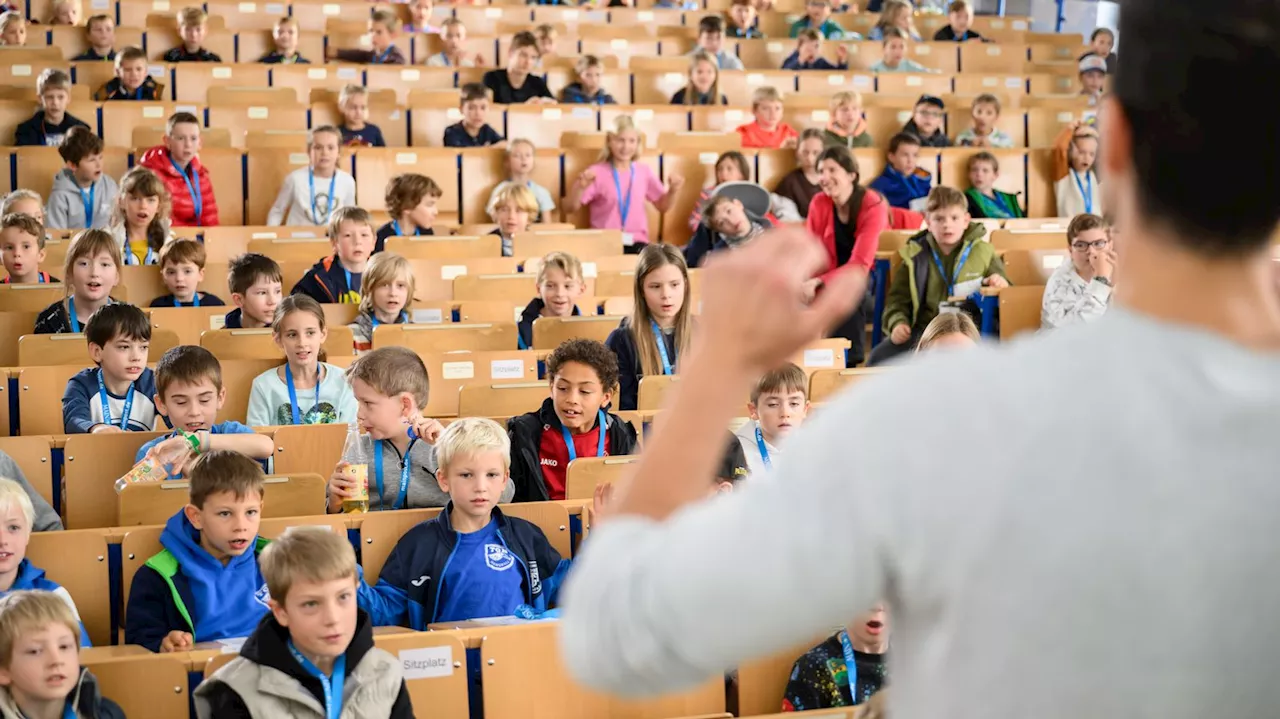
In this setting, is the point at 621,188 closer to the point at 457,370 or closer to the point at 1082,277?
the point at 1082,277

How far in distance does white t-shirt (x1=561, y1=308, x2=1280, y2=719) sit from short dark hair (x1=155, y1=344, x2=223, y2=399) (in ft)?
12.0

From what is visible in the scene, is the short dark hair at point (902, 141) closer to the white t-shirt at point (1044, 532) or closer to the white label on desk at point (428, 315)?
the white label on desk at point (428, 315)

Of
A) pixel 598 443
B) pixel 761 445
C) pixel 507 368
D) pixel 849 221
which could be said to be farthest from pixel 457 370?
pixel 849 221

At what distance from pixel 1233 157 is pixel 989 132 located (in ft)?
27.2

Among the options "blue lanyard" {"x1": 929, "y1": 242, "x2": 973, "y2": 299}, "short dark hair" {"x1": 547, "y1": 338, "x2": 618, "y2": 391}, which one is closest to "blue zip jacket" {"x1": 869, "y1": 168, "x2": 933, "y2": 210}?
"blue lanyard" {"x1": 929, "y1": 242, "x2": 973, "y2": 299}

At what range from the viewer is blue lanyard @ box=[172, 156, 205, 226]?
7.17 m

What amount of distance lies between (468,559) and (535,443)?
0.84 meters

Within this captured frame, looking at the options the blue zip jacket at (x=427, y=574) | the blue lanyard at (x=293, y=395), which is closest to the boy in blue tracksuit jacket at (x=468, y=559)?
the blue zip jacket at (x=427, y=574)

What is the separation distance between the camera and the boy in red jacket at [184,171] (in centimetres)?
709

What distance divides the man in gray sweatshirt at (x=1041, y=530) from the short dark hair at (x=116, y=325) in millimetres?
4101

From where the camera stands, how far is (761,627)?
716 millimetres

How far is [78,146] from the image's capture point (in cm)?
689

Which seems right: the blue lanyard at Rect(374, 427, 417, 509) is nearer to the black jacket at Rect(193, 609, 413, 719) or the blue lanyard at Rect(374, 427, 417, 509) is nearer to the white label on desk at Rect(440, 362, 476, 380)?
the white label on desk at Rect(440, 362, 476, 380)

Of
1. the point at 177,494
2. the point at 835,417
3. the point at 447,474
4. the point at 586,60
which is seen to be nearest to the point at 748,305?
the point at 835,417
